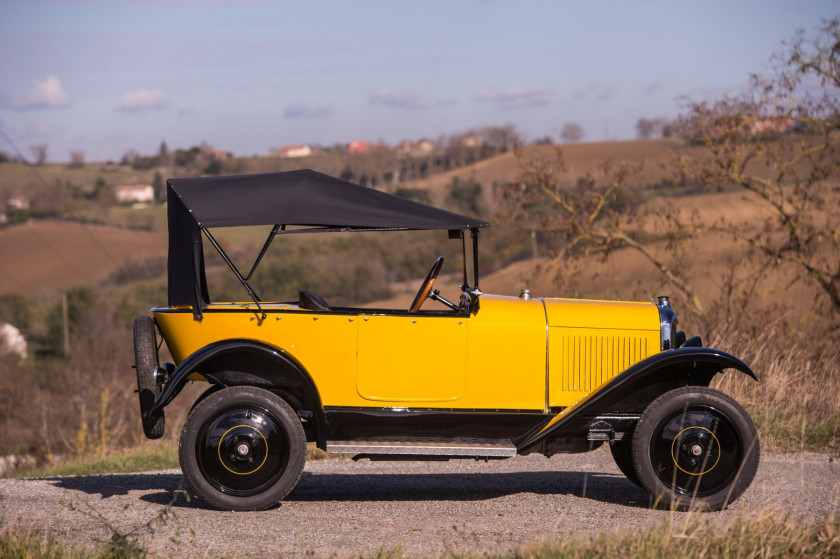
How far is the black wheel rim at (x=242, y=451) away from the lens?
5613 mm

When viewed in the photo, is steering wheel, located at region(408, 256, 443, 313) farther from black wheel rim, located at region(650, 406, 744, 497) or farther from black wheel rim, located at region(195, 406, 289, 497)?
black wheel rim, located at region(650, 406, 744, 497)

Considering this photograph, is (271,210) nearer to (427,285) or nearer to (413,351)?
(427,285)

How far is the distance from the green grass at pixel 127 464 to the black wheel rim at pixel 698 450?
16.0ft

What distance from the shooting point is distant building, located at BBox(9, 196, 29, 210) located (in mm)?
51719

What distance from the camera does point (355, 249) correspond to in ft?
144

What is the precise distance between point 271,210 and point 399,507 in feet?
7.09

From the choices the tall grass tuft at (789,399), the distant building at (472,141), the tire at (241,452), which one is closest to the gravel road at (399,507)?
the tire at (241,452)

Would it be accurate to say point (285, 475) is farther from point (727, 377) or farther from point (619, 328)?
point (727, 377)

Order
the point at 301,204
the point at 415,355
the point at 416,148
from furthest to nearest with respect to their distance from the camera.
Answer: the point at 416,148 → the point at 301,204 → the point at 415,355

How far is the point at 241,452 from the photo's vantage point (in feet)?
18.4

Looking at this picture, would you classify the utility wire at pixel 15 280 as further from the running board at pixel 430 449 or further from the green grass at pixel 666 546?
the green grass at pixel 666 546

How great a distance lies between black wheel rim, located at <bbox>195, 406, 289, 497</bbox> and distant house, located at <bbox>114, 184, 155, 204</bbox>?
38188 mm

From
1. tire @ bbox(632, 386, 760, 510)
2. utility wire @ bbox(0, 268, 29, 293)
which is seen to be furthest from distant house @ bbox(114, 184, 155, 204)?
tire @ bbox(632, 386, 760, 510)

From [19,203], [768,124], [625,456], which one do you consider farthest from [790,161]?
[19,203]
